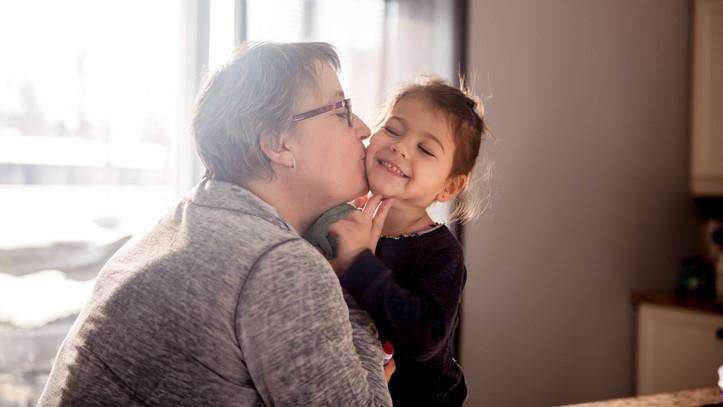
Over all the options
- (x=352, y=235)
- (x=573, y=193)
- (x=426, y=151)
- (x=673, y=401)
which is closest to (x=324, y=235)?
(x=352, y=235)

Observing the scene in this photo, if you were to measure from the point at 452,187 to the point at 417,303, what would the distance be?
51cm

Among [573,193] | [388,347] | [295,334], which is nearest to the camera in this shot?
[295,334]

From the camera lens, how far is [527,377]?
3643 millimetres

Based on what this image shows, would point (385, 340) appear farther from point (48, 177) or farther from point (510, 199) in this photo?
point (510, 199)

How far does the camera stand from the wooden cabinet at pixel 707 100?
3.79 metres

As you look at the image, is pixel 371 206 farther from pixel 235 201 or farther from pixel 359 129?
pixel 235 201

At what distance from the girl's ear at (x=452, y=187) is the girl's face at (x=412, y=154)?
30mm

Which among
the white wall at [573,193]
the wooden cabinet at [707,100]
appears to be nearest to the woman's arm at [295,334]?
the white wall at [573,193]

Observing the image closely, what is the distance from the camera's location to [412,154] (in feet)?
5.49

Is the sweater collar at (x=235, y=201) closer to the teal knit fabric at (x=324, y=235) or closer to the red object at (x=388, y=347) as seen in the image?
the teal knit fabric at (x=324, y=235)

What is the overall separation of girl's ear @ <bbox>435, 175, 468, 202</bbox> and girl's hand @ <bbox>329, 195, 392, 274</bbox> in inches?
14.1

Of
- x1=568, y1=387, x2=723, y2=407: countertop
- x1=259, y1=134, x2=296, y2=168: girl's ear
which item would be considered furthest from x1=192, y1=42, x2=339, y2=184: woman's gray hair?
x1=568, y1=387, x2=723, y2=407: countertop

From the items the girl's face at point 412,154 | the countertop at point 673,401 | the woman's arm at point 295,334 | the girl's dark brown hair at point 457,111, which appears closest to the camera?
the woman's arm at point 295,334

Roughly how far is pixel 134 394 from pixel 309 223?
18.5 inches
